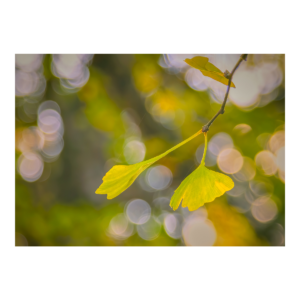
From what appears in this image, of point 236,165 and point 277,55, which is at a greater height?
point 277,55

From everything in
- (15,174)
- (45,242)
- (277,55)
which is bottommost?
(45,242)

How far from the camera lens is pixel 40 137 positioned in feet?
2.70

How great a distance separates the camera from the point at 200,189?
0.48 m

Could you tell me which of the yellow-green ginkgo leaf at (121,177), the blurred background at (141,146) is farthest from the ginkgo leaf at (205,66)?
the blurred background at (141,146)

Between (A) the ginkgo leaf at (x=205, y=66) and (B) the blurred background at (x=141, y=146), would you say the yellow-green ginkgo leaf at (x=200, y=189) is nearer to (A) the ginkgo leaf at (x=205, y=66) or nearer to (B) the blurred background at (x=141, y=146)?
(A) the ginkgo leaf at (x=205, y=66)

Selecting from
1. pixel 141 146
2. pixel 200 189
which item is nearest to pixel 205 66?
pixel 200 189

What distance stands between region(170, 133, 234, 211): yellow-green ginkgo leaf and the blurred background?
0.34 m

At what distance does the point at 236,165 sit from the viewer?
846mm

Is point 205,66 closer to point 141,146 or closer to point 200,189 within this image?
point 200,189

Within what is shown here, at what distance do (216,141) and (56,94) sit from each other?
0.60 m

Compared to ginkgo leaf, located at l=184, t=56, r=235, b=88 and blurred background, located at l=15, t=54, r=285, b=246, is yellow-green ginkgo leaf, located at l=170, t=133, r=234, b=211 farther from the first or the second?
blurred background, located at l=15, t=54, r=285, b=246
